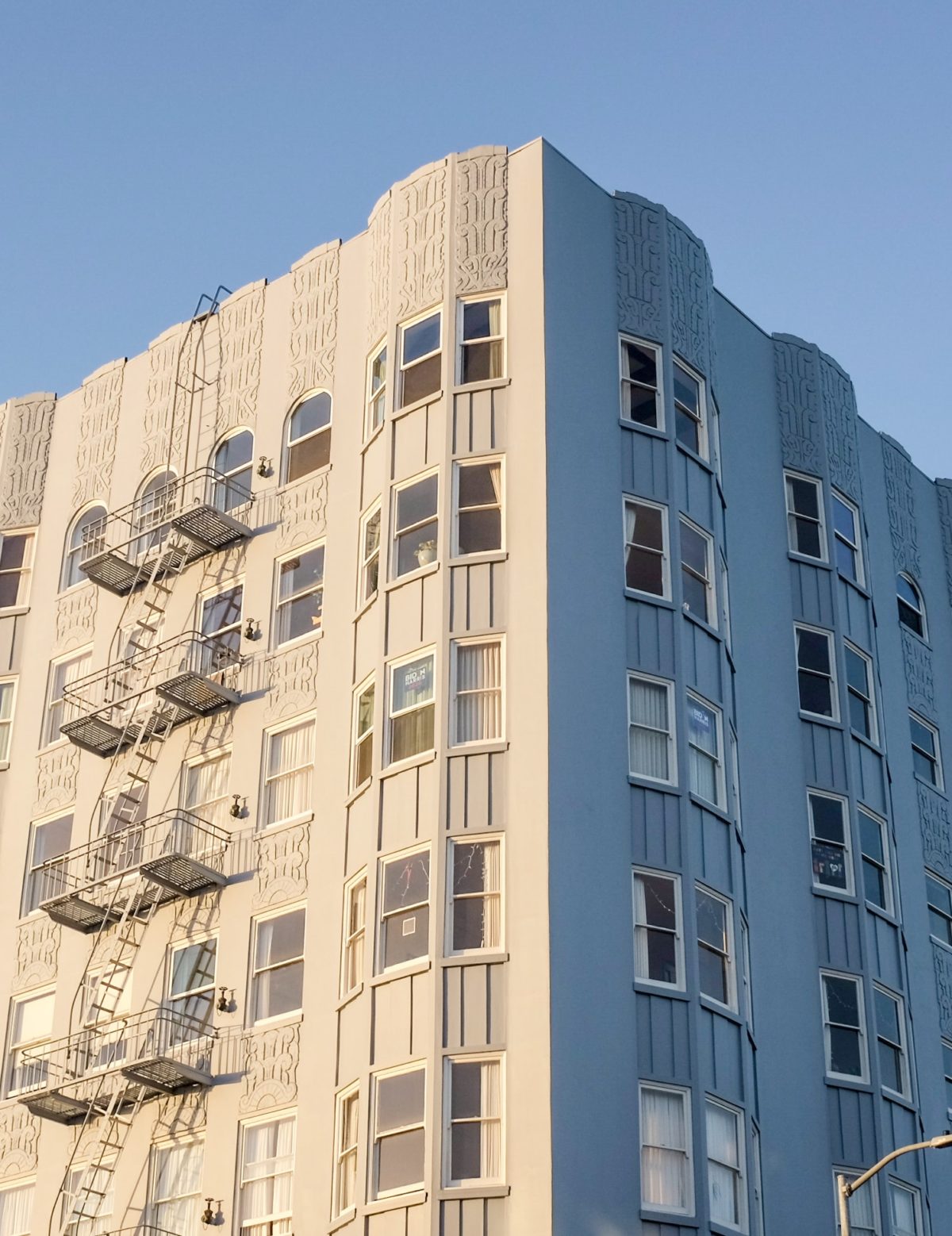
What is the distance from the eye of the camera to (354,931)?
1308 inches

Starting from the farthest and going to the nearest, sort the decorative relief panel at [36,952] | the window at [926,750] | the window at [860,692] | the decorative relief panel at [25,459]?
the decorative relief panel at [25,459] → the window at [926,750] → the window at [860,692] → the decorative relief panel at [36,952]

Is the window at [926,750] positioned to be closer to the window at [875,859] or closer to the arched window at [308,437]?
the window at [875,859]

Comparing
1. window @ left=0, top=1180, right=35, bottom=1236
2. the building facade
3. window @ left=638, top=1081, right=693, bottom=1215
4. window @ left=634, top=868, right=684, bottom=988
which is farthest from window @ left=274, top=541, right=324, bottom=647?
window @ left=638, top=1081, right=693, bottom=1215

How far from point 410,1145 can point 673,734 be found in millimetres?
8669

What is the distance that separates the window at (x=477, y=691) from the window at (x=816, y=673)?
8171mm

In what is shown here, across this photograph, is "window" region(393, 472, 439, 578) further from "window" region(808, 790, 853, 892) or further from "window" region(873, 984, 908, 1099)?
"window" region(873, 984, 908, 1099)

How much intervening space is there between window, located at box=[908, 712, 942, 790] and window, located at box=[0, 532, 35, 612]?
20.6 metres

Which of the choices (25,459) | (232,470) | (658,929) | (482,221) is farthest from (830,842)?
(25,459)

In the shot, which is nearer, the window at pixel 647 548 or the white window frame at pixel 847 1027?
the white window frame at pixel 847 1027

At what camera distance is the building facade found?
30531mm

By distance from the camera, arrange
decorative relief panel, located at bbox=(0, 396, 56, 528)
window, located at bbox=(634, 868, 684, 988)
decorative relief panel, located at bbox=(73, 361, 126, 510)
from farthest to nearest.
Result: decorative relief panel, located at bbox=(0, 396, 56, 528), decorative relief panel, located at bbox=(73, 361, 126, 510), window, located at bbox=(634, 868, 684, 988)

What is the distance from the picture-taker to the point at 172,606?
1602 inches

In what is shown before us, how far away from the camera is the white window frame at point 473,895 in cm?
3059

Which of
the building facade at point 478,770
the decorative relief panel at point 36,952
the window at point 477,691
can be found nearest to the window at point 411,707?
the building facade at point 478,770
